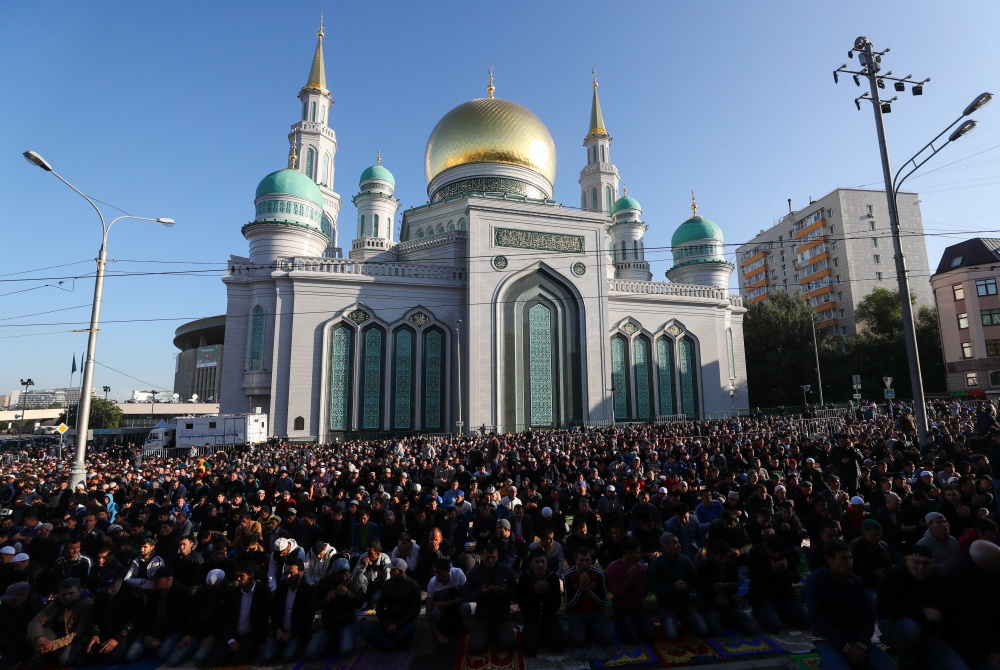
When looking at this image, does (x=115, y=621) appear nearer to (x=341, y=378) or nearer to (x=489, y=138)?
(x=341, y=378)

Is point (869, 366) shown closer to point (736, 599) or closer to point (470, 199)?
point (470, 199)

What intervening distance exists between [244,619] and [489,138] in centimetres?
2874

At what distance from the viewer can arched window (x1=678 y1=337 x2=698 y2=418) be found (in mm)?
28566

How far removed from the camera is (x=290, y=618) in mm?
5004

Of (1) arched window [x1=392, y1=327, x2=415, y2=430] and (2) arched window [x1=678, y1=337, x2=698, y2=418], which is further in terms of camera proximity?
(2) arched window [x1=678, y1=337, x2=698, y2=418]

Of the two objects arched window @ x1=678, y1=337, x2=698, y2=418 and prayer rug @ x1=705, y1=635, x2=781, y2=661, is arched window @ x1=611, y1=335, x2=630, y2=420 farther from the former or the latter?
prayer rug @ x1=705, y1=635, x2=781, y2=661

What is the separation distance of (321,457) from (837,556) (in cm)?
1445

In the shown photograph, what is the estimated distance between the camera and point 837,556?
4000mm

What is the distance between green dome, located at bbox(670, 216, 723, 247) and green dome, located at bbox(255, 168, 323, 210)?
70.4 feet

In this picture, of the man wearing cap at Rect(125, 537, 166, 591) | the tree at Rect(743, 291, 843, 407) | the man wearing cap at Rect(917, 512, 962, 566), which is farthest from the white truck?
the tree at Rect(743, 291, 843, 407)

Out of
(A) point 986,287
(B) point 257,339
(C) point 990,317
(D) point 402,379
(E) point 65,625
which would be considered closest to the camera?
(E) point 65,625

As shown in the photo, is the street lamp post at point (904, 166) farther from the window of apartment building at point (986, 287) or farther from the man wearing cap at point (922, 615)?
the window of apartment building at point (986, 287)

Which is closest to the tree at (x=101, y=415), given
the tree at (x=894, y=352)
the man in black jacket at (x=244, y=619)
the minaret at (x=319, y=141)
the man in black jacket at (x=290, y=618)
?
the minaret at (x=319, y=141)

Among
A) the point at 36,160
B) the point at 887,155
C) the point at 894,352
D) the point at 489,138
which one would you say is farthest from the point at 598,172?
the point at 36,160
